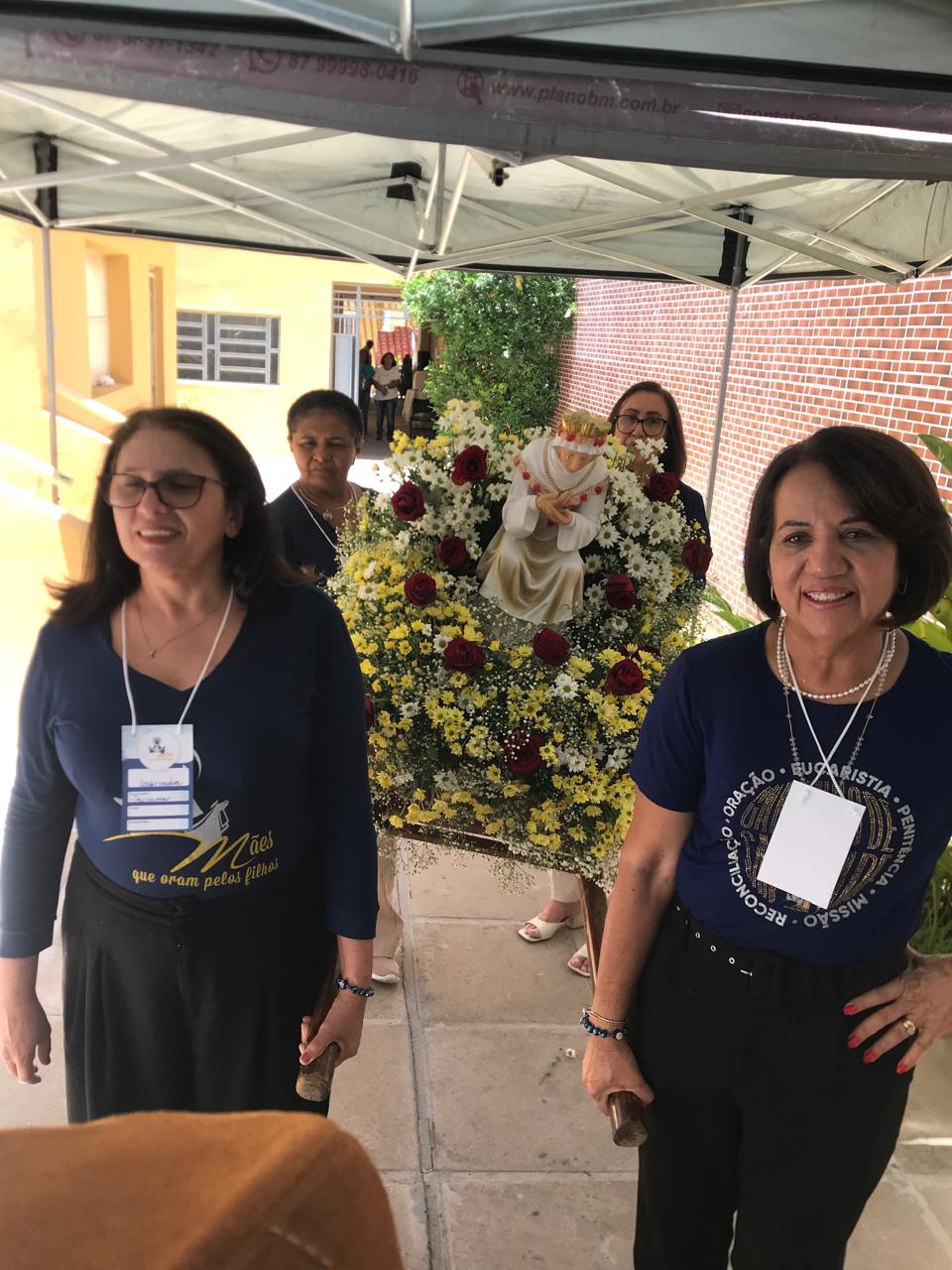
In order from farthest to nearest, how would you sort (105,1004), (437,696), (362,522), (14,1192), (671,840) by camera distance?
(362,522) → (437,696) → (105,1004) → (671,840) → (14,1192)

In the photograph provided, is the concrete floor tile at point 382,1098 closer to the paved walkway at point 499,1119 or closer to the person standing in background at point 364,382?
the paved walkway at point 499,1119

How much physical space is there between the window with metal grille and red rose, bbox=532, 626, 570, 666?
1709 centimetres

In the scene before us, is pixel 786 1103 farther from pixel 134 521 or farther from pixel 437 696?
pixel 134 521

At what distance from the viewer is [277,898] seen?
72.1 inches

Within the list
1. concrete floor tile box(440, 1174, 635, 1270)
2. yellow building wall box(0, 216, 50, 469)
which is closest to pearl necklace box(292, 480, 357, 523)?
concrete floor tile box(440, 1174, 635, 1270)

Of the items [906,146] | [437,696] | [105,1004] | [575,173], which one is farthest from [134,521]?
[575,173]

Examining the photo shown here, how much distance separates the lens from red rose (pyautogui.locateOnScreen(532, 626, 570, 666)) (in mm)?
2590

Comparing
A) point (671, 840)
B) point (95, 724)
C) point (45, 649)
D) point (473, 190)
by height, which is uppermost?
point (473, 190)

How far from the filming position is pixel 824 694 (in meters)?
1.58

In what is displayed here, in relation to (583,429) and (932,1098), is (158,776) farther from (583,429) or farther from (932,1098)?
(932,1098)

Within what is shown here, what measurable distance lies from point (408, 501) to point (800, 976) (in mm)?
1671

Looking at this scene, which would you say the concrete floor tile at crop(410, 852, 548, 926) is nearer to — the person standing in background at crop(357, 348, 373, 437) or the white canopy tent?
the white canopy tent

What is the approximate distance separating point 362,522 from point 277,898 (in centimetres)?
140

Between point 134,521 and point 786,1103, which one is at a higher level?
point 134,521
